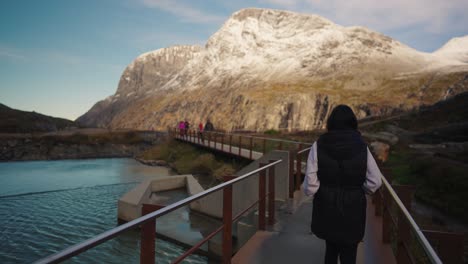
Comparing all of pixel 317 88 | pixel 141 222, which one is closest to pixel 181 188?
pixel 141 222

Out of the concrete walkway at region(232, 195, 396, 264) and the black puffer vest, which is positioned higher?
the black puffer vest

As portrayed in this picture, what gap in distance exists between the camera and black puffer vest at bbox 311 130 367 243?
3.41m

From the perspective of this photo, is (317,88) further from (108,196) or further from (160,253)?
(160,253)

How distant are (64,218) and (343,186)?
13.6 m

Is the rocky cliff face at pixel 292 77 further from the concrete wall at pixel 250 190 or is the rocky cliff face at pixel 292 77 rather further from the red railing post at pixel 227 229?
the red railing post at pixel 227 229

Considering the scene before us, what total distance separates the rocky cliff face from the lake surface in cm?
5969

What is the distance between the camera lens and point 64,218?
14297 mm

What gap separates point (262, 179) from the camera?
6176 mm

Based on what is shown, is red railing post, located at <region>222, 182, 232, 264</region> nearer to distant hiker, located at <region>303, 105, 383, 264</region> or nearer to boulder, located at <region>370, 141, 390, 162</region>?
distant hiker, located at <region>303, 105, 383, 264</region>

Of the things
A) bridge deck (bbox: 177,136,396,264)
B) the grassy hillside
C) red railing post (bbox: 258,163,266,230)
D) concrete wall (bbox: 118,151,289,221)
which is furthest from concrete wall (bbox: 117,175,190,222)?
the grassy hillside

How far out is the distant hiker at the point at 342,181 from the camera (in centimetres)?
342

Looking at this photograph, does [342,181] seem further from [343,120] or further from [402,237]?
[402,237]

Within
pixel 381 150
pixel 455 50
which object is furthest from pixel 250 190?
pixel 455 50

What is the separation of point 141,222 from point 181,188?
1706 cm
